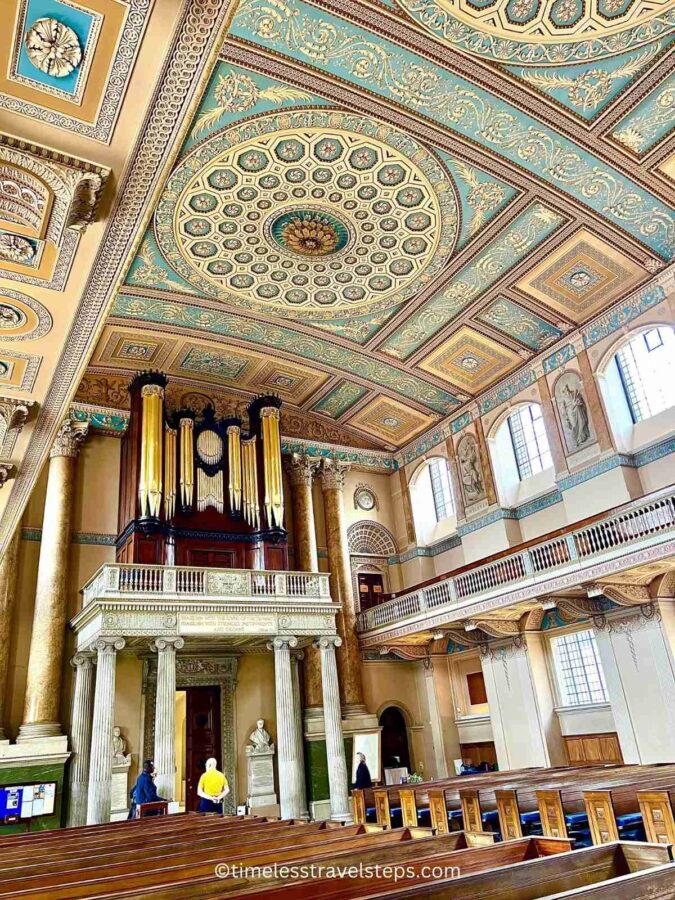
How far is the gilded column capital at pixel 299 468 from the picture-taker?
2044cm

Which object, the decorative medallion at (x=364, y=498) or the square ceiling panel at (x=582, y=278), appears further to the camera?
the decorative medallion at (x=364, y=498)

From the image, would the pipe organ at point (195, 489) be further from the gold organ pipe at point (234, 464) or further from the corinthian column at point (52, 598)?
the corinthian column at point (52, 598)

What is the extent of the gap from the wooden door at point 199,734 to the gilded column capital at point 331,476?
6969 millimetres

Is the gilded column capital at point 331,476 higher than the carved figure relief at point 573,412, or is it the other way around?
the gilded column capital at point 331,476

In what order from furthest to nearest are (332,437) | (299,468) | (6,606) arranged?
(332,437) < (299,468) < (6,606)

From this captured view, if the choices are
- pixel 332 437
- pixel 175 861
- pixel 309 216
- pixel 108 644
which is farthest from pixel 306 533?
pixel 175 861

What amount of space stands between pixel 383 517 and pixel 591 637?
321 inches

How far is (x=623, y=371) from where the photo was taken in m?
15.7

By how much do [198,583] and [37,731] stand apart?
14.8ft

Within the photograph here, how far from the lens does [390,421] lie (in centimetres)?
Answer: 2131

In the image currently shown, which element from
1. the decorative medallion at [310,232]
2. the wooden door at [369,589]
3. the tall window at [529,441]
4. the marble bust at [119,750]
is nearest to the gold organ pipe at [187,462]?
the marble bust at [119,750]

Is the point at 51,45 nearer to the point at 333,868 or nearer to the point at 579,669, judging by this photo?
the point at 333,868

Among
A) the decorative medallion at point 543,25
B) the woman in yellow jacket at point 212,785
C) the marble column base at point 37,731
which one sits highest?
the decorative medallion at point 543,25

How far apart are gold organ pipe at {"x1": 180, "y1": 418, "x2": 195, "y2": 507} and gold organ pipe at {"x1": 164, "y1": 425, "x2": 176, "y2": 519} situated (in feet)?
0.69
